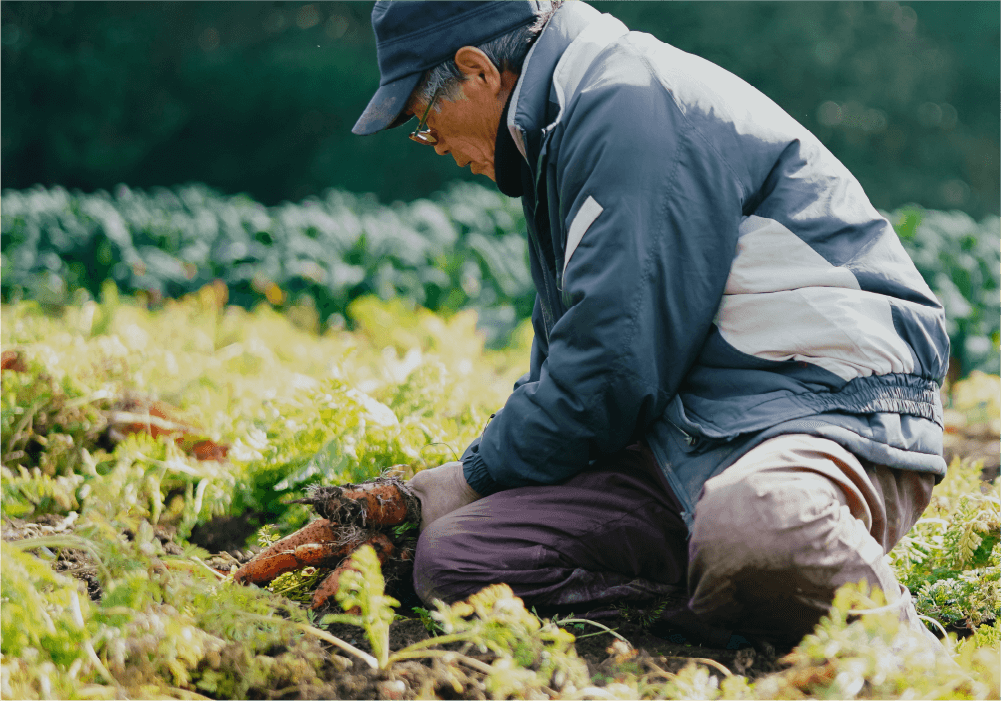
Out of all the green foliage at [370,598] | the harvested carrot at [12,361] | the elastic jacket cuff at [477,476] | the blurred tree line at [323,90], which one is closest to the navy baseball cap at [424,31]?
the elastic jacket cuff at [477,476]

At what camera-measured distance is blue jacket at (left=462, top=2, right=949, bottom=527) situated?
6.13 ft

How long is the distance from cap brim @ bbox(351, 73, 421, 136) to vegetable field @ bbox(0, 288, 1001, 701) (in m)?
0.88

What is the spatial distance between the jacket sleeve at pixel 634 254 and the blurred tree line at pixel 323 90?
13.2 meters

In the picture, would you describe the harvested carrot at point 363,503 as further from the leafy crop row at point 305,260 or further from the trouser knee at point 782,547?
the leafy crop row at point 305,260

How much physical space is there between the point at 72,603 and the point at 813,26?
1564cm

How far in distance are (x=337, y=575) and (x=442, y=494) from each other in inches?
15.1

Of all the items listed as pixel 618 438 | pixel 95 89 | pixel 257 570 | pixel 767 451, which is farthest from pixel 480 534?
pixel 95 89

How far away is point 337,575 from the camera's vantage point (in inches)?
84.2

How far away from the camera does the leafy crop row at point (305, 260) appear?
229 inches

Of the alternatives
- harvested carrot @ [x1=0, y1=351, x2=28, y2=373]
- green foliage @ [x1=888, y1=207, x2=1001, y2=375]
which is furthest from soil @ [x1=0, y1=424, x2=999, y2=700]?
green foliage @ [x1=888, y1=207, x2=1001, y2=375]

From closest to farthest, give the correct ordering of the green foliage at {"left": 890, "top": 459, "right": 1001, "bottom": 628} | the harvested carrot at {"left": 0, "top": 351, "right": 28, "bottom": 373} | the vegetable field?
1. the vegetable field
2. the green foliage at {"left": 890, "top": 459, "right": 1001, "bottom": 628}
3. the harvested carrot at {"left": 0, "top": 351, "right": 28, "bottom": 373}

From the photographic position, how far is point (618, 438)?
2055 millimetres

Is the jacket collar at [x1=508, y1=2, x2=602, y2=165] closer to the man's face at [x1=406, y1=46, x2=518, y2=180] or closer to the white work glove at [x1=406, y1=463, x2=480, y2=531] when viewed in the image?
the man's face at [x1=406, y1=46, x2=518, y2=180]

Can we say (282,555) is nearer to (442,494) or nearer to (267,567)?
(267,567)
